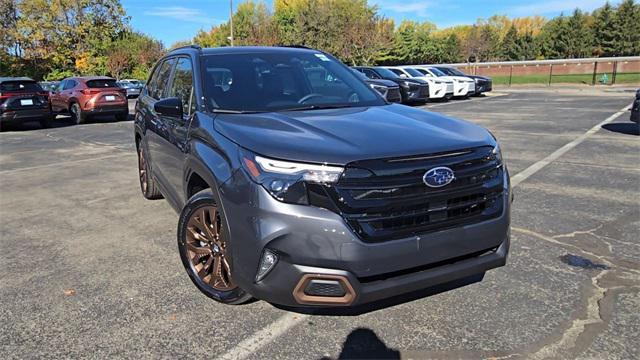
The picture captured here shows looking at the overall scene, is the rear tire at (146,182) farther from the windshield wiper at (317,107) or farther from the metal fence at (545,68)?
the metal fence at (545,68)

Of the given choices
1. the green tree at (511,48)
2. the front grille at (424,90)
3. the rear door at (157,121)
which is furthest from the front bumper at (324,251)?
the green tree at (511,48)

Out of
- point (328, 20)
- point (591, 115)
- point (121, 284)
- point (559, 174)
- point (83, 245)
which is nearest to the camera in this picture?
point (121, 284)

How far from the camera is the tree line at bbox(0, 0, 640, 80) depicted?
4394 centimetres

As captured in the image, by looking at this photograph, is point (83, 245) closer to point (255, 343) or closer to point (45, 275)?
point (45, 275)

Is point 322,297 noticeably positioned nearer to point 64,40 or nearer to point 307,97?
point 307,97

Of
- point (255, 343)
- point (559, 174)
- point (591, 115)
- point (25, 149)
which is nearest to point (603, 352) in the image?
point (255, 343)

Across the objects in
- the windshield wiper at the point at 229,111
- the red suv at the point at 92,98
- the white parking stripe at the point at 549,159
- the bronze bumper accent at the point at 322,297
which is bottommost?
the white parking stripe at the point at 549,159

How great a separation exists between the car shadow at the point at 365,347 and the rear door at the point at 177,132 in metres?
1.81

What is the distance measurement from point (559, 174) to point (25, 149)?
10937 millimetres

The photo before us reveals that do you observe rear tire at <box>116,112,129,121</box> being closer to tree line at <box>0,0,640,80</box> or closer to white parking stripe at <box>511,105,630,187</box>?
white parking stripe at <box>511,105,630,187</box>

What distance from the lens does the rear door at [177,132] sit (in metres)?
3.97

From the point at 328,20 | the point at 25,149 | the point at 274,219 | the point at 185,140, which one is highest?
the point at 328,20

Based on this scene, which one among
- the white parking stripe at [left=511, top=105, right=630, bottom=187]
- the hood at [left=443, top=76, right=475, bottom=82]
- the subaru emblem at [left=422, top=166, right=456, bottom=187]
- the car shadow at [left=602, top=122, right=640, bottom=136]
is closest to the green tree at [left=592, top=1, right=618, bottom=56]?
the hood at [left=443, top=76, right=475, bottom=82]

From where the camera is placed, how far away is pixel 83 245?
4.74 meters
